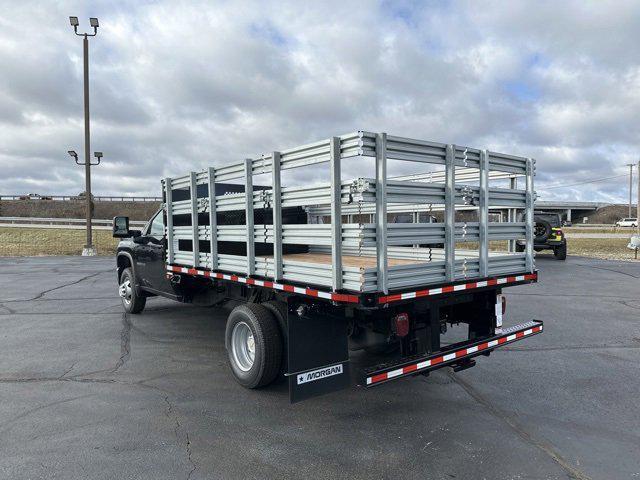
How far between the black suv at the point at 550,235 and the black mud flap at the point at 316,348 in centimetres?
1485

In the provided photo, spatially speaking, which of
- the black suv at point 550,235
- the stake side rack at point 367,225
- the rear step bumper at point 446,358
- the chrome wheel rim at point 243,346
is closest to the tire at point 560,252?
the black suv at point 550,235

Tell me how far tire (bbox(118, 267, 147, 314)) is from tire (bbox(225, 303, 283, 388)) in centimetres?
377

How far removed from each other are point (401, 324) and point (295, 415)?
122 centimetres

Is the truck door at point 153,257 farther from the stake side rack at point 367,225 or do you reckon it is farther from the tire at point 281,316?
the tire at point 281,316

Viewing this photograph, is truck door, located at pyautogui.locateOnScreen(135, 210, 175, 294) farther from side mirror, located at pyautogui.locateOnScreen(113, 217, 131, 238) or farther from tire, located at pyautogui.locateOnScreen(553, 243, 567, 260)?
tire, located at pyautogui.locateOnScreen(553, 243, 567, 260)

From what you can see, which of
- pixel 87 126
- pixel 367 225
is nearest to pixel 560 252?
pixel 367 225

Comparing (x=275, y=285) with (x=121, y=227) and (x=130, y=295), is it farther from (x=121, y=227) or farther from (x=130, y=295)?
(x=130, y=295)

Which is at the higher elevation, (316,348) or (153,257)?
(153,257)

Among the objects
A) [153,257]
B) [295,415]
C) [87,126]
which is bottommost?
[295,415]

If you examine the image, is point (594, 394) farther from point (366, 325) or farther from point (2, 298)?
point (2, 298)

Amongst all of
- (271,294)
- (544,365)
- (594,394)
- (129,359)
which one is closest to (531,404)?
(594,394)

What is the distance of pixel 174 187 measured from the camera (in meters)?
5.80

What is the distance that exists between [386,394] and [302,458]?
1.45 meters

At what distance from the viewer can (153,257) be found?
7109mm
